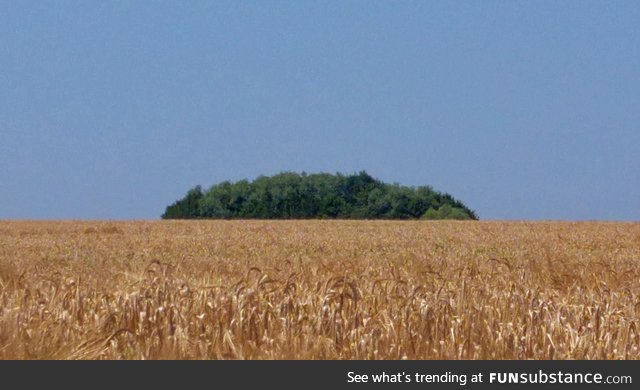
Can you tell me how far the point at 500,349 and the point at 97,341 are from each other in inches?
85.8

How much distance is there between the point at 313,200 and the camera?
61938 mm

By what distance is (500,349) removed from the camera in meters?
5.00

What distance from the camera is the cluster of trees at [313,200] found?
60312mm

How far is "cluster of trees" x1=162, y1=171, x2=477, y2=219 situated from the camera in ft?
198

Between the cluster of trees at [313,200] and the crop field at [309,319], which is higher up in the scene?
the cluster of trees at [313,200]
